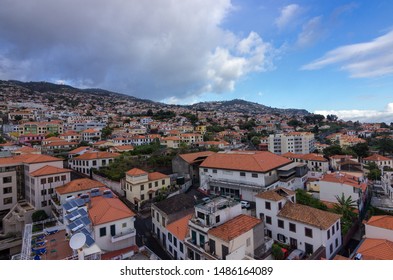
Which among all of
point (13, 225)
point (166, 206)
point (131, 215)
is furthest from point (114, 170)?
point (131, 215)

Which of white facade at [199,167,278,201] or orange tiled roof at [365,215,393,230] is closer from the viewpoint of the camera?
orange tiled roof at [365,215,393,230]

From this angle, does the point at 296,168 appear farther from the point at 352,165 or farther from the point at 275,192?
the point at 352,165

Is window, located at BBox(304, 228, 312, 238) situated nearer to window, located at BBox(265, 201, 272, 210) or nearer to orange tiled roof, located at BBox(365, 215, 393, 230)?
window, located at BBox(265, 201, 272, 210)

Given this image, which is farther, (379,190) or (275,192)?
(379,190)

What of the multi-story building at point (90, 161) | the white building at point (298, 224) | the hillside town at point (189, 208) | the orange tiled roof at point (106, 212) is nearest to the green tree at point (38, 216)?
the hillside town at point (189, 208)

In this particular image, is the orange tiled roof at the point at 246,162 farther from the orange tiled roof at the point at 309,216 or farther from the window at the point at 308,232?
the window at the point at 308,232

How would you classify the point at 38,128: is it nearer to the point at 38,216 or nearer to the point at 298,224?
the point at 38,216

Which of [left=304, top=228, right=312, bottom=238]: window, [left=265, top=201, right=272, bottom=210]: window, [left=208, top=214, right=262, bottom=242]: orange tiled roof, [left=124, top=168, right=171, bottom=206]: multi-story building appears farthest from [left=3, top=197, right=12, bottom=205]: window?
[left=304, top=228, right=312, bottom=238]: window
